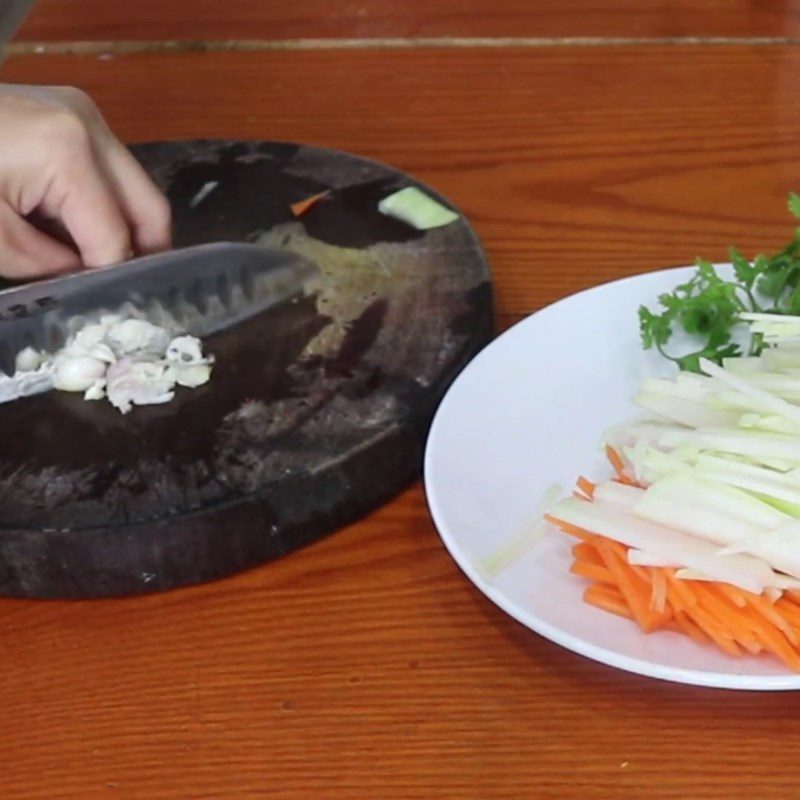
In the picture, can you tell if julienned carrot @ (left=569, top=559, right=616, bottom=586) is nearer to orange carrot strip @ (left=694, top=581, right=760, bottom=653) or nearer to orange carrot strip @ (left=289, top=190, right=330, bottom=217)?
orange carrot strip @ (left=694, top=581, right=760, bottom=653)

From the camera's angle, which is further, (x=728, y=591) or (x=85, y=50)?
(x=85, y=50)

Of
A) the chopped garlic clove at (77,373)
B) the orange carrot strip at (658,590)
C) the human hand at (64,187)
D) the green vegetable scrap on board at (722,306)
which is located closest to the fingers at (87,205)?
the human hand at (64,187)

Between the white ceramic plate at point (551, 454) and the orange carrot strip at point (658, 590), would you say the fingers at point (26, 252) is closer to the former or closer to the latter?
the white ceramic plate at point (551, 454)

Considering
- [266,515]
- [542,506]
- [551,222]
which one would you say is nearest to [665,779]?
[542,506]

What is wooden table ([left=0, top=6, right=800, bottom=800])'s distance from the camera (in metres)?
0.73

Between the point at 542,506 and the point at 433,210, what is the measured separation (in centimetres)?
44

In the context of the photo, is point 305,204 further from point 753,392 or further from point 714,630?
point 714,630

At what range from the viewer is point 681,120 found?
1.48 meters

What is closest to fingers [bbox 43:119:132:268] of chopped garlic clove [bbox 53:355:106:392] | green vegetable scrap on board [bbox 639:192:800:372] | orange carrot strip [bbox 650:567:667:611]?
chopped garlic clove [bbox 53:355:106:392]

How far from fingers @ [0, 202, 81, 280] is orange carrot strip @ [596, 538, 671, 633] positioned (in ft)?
2.00

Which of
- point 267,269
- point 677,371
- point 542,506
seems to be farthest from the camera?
A: point 267,269

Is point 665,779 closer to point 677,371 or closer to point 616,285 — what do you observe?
point 677,371

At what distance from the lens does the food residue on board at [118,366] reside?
0.98m

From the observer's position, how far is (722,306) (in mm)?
1003
